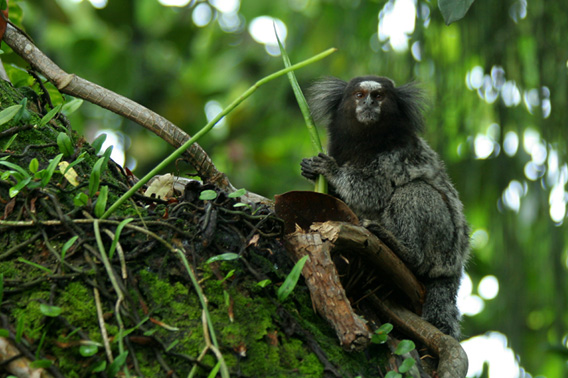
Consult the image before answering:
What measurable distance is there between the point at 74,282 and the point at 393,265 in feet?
5.02

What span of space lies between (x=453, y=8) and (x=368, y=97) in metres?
1.98

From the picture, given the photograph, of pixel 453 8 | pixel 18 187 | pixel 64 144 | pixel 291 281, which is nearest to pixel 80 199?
pixel 18 187

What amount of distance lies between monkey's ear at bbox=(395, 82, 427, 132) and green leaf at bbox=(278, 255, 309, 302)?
2.66m

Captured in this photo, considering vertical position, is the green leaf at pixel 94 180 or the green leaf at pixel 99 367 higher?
the green leaf at pixel 94 180

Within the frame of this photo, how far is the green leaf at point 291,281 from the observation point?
2240 mm

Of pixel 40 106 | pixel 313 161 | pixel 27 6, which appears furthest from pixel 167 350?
pixel 27 6

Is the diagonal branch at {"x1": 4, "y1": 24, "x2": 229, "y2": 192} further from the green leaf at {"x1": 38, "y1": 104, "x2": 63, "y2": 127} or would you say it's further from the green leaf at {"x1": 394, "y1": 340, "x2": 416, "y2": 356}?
the green leaf at {"x1": 394, "y1": 340, "x2": 416, "y2": 356}

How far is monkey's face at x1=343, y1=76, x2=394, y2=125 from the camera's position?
4.52 metres

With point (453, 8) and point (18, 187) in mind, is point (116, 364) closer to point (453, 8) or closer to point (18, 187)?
point (18, 187)

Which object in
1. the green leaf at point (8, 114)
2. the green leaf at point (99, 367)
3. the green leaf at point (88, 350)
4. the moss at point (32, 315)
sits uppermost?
the green leaf at point (8, 114)

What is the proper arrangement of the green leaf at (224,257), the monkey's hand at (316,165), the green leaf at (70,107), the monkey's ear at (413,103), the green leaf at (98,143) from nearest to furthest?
1. the green leaf at (224,257)
2. the green leaf at (98,143)
3. the green leaf at (70,107)
4. the monkey's hand at (316,165)
5. the monkey's ear at (413,103)

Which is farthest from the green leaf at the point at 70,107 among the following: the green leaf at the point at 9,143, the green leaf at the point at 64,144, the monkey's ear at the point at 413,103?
the monkey's ear at the point at 413,103

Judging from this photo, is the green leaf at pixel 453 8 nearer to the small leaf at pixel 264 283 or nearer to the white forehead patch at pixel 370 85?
the small leaf at pixel 264 283

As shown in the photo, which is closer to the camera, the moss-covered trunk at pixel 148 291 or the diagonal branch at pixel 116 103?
the moss-covered trunk at pixel 148 291
